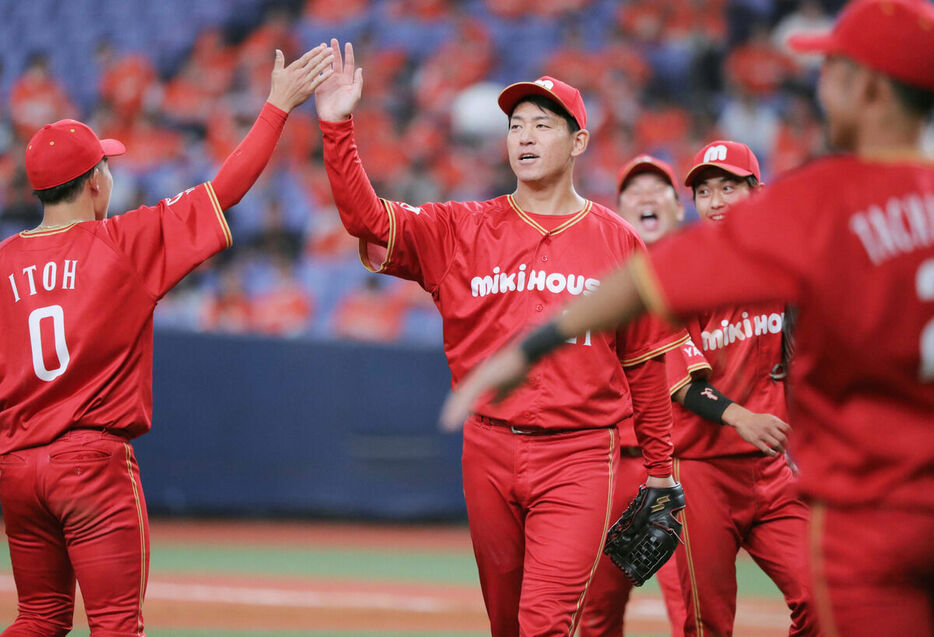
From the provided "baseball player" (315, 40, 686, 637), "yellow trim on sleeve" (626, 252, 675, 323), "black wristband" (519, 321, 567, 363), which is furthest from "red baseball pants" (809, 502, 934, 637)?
"baseball player" (315, 40, 686, 637)

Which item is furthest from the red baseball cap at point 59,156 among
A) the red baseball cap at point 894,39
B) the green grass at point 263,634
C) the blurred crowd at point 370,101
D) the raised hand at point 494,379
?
the blurred crowd at point 370,101

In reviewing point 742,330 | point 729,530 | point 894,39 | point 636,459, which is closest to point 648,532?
point 729,530

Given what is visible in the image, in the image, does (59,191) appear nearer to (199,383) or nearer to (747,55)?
(199,383)

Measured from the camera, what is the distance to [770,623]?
6.94 m

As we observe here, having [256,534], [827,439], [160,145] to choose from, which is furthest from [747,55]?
[827,439]

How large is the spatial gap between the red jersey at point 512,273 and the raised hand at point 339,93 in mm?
49

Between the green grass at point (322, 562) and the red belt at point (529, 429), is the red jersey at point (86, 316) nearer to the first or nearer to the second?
the red belt at point (529, 429)

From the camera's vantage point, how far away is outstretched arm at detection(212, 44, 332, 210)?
4262 mm

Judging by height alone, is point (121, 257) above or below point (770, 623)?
above

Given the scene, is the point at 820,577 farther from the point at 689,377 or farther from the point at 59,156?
the point at 59,156

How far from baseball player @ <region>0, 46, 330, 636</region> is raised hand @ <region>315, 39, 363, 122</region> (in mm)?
408

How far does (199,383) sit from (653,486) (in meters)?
6.46

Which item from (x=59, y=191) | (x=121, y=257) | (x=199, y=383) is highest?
(x=59, y=191)

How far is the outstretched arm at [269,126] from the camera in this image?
426cm
